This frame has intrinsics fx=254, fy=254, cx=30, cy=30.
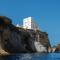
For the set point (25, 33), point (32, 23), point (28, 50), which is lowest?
point (28, 50)

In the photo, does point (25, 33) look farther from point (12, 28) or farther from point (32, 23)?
point (32, 23)

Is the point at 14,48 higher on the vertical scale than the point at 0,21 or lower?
lower

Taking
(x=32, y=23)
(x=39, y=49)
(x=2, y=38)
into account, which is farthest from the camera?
(x=32, y=23)

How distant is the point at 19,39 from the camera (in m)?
150

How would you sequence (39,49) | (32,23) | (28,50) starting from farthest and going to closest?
(32,23) → (39,49) → (28,50)

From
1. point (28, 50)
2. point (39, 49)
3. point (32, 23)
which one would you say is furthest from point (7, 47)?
point (32, 23)

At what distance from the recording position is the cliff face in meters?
133

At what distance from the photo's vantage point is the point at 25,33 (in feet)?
520

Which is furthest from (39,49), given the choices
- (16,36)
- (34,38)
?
(16,36)

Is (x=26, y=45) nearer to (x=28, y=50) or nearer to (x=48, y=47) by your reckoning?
(x=28, y=50)

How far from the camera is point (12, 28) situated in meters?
143

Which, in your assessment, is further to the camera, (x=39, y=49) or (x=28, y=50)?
(x=39, y=49)

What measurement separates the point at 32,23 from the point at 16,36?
54.6m

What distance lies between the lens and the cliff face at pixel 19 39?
133 m
